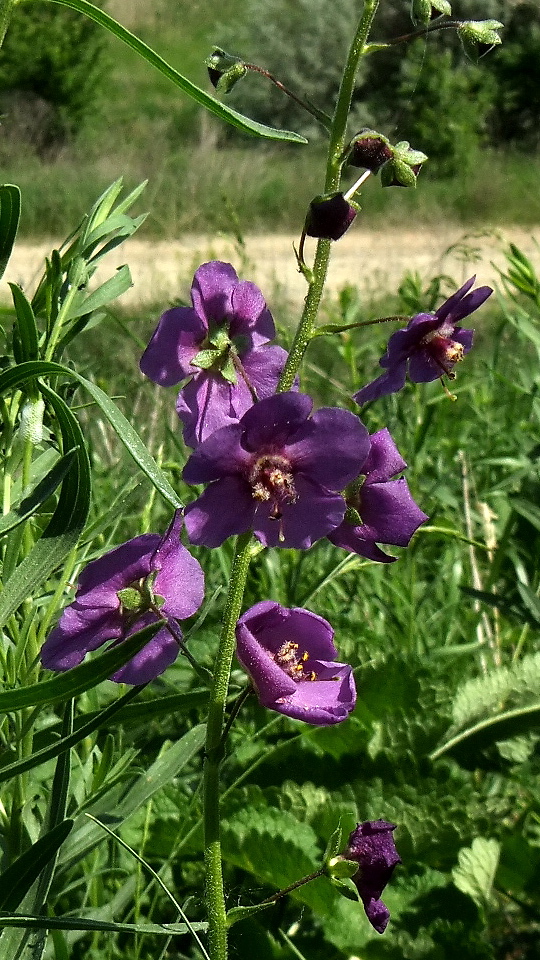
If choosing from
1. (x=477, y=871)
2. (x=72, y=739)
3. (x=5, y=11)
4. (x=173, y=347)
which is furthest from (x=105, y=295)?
(x=477, y=871)

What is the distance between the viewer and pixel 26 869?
0.80 meters

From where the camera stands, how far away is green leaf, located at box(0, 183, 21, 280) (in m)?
0.90

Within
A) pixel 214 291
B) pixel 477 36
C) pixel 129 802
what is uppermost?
pixel 477 36

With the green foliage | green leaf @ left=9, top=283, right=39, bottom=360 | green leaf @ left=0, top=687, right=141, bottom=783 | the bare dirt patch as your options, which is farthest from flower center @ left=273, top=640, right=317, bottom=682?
the green foliage

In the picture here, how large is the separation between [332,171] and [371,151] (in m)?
0.04

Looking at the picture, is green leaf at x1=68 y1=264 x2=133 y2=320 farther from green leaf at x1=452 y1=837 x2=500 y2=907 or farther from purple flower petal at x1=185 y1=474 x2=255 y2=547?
green leaf at x1=452 y1=837 x2=500 y2=907

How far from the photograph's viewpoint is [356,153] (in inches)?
A: 35.9

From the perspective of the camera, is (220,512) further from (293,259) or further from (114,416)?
(293,259)

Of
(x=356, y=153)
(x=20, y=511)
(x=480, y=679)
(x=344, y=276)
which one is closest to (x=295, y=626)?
(x=20, y=511)

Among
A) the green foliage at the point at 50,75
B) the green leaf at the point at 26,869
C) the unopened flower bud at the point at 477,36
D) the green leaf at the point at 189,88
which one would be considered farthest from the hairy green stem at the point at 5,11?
the green foliage at the point at 50,75

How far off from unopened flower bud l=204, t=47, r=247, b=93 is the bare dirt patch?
5885mm

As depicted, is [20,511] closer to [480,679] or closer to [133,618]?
[133,618]

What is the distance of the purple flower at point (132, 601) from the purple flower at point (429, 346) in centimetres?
22

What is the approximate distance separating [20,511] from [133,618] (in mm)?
140
